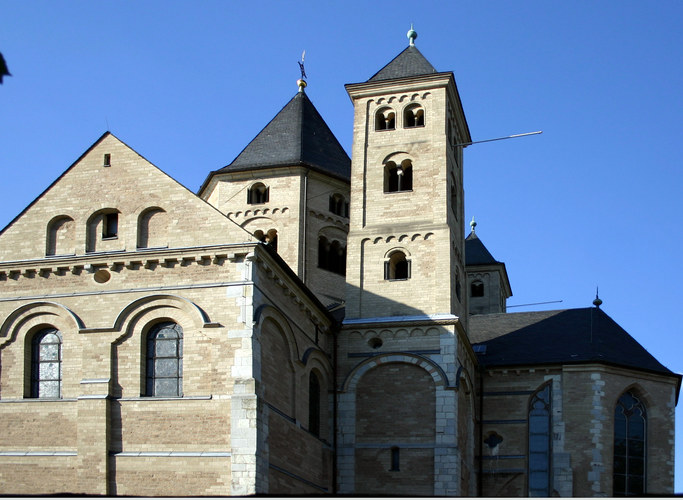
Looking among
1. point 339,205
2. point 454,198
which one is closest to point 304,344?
point 454,198

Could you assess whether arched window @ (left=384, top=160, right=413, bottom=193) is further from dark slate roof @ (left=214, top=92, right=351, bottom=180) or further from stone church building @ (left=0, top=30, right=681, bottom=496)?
dark slate roof @ (left=214, top=92, right=351, bottom=180)

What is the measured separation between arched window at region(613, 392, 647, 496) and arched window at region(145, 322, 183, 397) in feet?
57.4

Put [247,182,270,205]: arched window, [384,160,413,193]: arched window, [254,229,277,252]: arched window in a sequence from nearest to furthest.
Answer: [384,160,413,193]: arched window < [254,229,277,252]: arched window < [247,182,270,205]: arched window

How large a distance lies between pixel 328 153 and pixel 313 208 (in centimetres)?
329

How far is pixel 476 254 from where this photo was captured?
5772 cm

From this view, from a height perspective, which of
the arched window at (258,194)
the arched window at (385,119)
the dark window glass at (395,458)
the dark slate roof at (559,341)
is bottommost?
the dark window glass at (395,458)

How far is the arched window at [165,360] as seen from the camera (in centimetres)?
2545

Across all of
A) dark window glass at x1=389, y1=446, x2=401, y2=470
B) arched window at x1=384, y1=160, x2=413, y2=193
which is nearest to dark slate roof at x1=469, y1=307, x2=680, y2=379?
dark window glass at x1=389, y1=446, x2=401, y2=470

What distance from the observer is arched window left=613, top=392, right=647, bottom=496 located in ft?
116

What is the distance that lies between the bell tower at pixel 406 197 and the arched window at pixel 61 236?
10.1 m

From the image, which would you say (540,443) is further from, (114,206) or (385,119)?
(114,206)

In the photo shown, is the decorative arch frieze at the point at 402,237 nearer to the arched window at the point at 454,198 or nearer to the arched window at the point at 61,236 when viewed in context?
the arched window at the point at 454,198

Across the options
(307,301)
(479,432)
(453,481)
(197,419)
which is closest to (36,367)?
(197,419)

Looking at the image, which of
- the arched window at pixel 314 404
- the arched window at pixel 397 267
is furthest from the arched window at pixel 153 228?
the arched window at pixel 397 267
